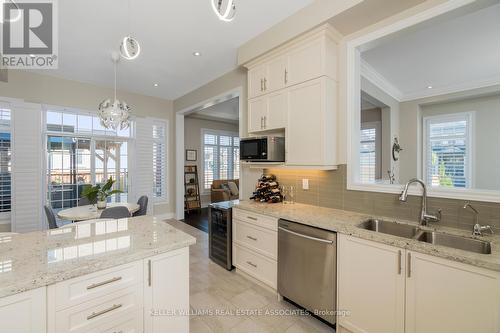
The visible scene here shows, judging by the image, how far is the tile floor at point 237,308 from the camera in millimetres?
1956

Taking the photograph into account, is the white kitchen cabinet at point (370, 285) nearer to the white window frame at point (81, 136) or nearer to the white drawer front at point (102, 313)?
the white drawer front at point (102, 313)

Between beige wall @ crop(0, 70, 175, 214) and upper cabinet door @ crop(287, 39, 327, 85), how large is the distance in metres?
3.96

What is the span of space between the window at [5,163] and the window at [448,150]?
7837 millimetres

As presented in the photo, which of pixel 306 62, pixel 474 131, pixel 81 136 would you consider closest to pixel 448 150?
pixel 474 131

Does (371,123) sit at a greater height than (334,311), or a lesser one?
greater

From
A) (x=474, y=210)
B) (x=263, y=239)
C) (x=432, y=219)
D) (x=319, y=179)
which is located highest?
(x=319, y=179)

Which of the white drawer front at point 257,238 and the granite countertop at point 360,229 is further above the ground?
the granite countertop at point 360,229

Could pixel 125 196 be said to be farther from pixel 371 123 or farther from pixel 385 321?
pixel 371 123

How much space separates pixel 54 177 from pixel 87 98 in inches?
66.1

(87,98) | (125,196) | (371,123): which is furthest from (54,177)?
(371,123)

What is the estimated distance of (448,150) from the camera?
178 inches

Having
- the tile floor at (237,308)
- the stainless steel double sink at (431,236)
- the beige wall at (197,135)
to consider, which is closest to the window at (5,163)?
the tile floor at (237,308)

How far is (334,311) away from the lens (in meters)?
1.87

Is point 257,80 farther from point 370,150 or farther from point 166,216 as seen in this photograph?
point 166,216
